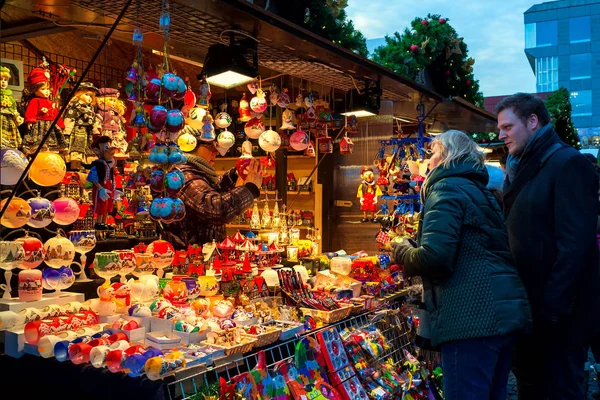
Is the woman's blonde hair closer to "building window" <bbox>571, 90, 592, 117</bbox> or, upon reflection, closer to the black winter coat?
the black winter coat

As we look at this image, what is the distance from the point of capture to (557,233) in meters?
2.30

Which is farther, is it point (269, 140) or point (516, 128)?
point (269, 140)

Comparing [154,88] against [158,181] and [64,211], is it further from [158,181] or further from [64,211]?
[64,211]

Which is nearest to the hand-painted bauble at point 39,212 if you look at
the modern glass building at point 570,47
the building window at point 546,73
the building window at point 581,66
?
the building window at point 546,73

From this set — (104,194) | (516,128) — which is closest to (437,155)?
(516,128)

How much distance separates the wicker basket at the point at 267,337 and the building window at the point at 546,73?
13.8m

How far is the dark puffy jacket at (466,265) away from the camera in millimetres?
2133

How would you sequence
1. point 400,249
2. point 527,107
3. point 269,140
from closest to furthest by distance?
point 400,249, point 527,107, point 269,140

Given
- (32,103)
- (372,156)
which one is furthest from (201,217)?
(372,156)

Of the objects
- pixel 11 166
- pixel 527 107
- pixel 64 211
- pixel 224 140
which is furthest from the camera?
pixel 224 140

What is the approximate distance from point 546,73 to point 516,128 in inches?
597

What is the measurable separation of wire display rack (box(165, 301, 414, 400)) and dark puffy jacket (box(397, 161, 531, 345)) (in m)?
0.81

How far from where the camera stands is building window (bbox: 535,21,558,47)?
16.9 meters

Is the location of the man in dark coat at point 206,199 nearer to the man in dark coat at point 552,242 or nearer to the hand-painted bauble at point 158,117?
the hand-painted bauble at point 158,117
